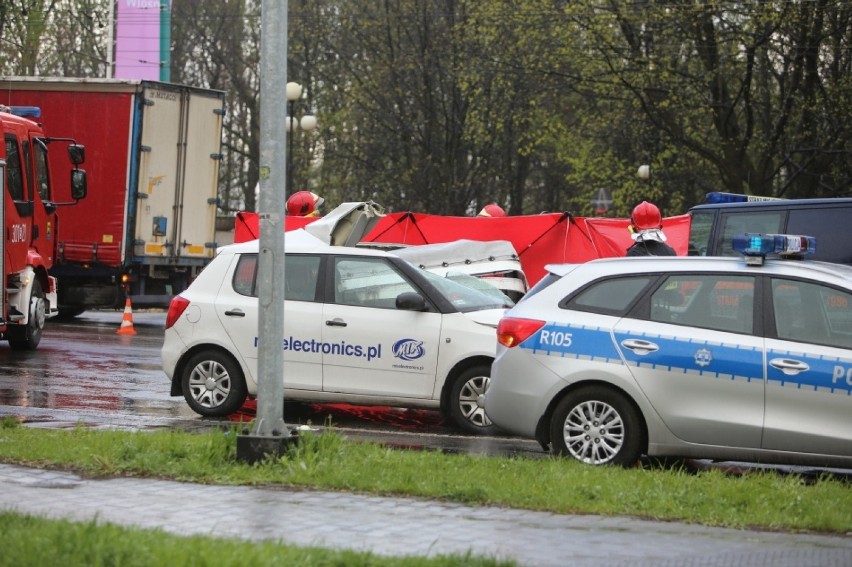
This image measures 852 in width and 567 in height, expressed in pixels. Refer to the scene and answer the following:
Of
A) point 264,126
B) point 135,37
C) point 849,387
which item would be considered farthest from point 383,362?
point 135,37

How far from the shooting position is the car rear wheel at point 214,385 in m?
11.8

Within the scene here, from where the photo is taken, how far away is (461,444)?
10.5 metres

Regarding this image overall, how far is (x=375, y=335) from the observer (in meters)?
11.4

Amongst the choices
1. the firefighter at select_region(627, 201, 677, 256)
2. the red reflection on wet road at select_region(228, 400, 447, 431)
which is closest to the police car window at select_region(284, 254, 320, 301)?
the red reflection on wet road at select_region(228, 400, 447, 431)

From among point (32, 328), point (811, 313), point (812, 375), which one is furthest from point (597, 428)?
point (32, 328)

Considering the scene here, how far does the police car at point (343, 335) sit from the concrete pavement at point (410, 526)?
3527mm

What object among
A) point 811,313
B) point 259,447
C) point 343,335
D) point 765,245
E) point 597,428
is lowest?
point 259,447

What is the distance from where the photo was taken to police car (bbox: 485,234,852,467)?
868cm

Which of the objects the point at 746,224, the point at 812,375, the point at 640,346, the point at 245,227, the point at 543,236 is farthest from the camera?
the point at 245,227

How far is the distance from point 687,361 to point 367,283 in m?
3.62

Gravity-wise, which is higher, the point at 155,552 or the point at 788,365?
the point at 788,365

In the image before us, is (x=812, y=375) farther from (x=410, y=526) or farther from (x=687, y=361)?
(x=410, y=526)

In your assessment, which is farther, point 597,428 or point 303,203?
point 303,203

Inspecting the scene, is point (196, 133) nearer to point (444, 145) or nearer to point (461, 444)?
point (461, 444)
